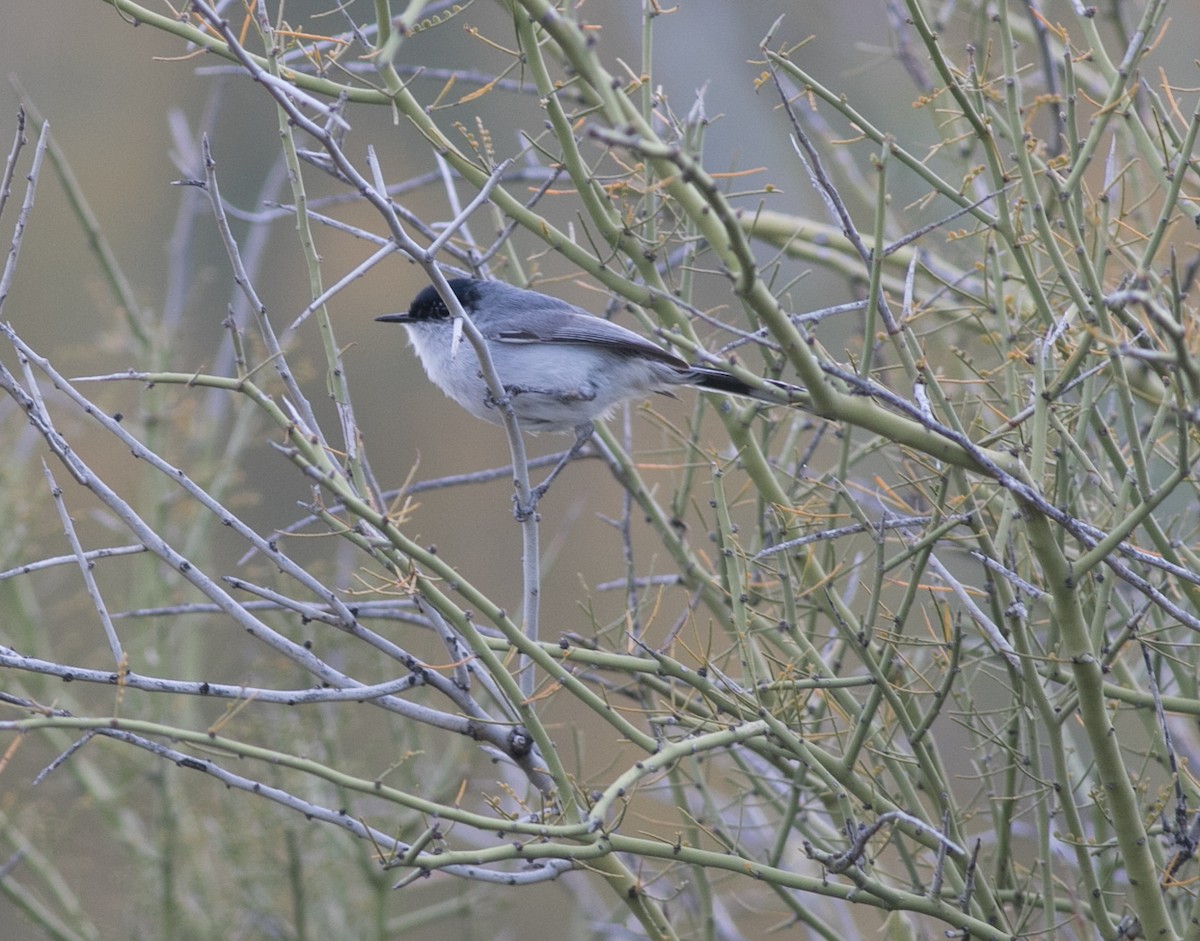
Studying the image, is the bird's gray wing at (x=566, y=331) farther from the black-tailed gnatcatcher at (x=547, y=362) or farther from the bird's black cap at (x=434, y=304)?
the bird's black cap at (x=434, y=304)

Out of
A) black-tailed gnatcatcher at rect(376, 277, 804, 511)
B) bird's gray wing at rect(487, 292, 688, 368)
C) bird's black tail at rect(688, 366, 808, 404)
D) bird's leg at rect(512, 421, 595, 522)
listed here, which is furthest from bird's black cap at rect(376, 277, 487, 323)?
bird's black tail at rect(688, 366, 808, 404)

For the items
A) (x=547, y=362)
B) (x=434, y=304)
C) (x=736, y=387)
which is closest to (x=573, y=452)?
(x=547, y=362)

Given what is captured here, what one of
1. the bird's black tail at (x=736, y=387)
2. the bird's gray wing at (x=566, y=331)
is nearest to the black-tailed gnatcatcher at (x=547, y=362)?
the bird's gray wing at (x=566, y=331)

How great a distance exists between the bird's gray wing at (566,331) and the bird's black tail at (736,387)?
33cm

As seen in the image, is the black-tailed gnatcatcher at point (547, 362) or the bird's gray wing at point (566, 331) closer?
the black-tailed gnatcatcher at point (547, 362)

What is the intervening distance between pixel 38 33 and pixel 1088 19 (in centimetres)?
1206

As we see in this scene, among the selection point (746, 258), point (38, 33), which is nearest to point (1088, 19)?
point (746, 258)

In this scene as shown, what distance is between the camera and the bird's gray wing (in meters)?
4.37

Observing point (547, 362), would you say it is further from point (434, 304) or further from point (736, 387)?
point (736, 387)

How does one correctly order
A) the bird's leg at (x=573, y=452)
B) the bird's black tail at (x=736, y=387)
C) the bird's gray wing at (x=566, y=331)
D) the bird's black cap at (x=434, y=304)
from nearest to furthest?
the bird's black tail at (x=736, y=387)
the bird's leg at (x=573, y=452)
the bird's gray wing at (x=566, y=331)
the bird's black cap at (x=434, y=304)

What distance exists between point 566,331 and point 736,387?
114 centimetres

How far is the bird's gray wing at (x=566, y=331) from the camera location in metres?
4.37

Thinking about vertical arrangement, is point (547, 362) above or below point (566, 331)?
below

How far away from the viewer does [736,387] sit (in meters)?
3.55
